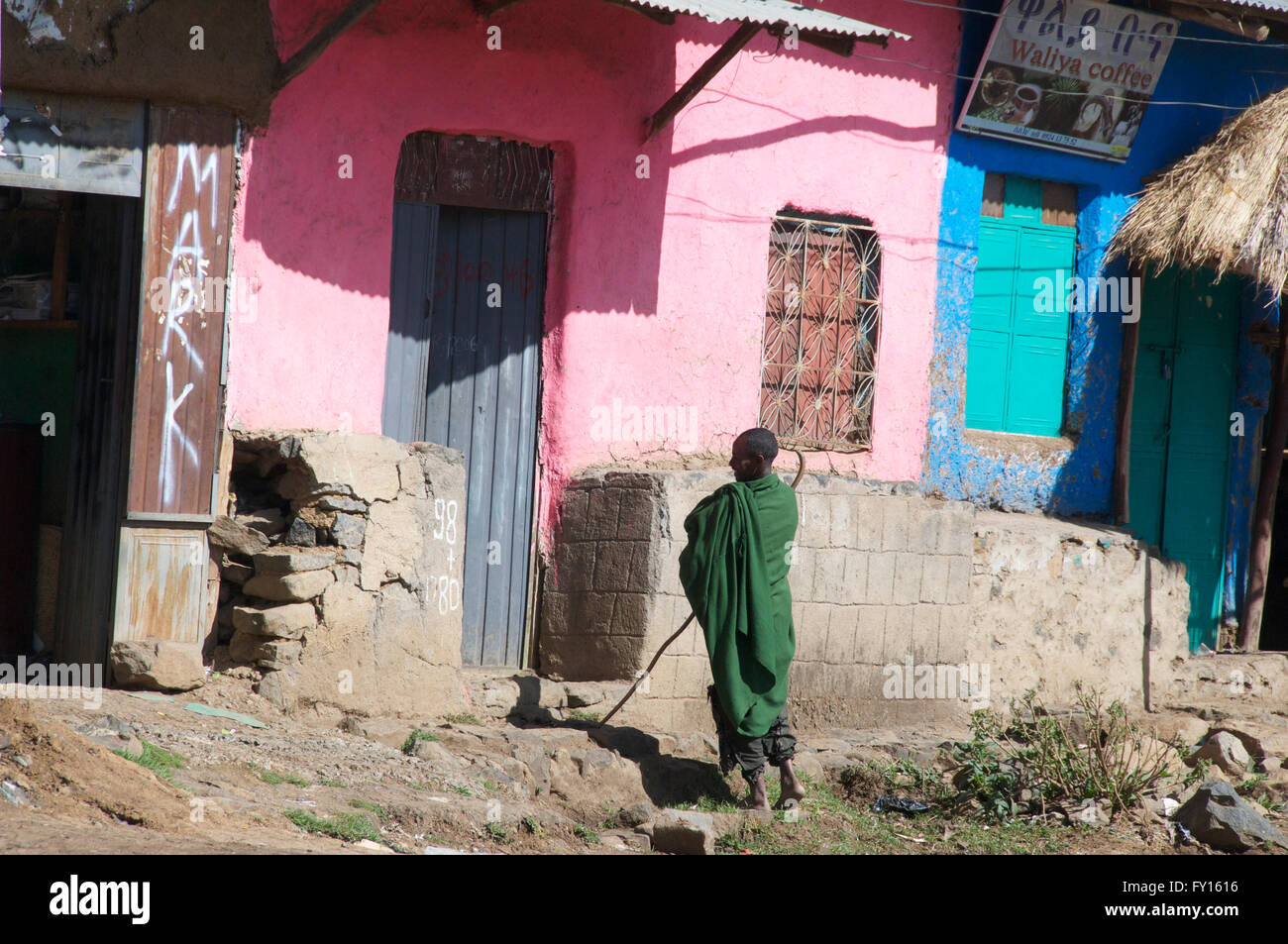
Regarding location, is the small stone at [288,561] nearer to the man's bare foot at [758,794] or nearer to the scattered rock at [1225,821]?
the man's bare foot at [758,794]

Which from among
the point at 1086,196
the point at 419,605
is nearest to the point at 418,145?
the point at 419,605

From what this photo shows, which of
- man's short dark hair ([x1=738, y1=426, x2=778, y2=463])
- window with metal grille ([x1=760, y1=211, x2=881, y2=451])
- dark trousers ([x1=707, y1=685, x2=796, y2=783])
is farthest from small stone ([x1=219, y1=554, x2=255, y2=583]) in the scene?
window with metal grille ([x1=760, y1=211, x2=881, y2=451])

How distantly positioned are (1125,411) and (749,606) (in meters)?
4.45

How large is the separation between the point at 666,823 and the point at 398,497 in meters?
2.15

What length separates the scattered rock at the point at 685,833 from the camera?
5.59 m

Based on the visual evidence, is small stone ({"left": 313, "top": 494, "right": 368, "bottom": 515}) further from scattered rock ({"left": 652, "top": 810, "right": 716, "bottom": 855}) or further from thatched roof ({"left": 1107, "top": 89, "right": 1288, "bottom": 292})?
thatched roof ({"left": 1107, "top": 89, "right": 1288, "bottom": 292})

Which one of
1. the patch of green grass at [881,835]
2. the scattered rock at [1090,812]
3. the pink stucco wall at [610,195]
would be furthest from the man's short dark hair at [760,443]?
the scattered rock at [1090,812]

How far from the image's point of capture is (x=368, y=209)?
7.02 metres

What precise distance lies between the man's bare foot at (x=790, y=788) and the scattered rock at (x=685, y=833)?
631 mm

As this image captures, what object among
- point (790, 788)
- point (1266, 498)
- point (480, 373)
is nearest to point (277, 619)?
Answer: point (480, 373)

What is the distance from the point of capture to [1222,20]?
928 centimetres

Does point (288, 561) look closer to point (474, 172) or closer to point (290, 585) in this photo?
point (290, 585)

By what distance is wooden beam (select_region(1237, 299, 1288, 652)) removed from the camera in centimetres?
969

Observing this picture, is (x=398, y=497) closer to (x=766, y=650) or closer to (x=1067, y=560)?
(x=766, y=650)
